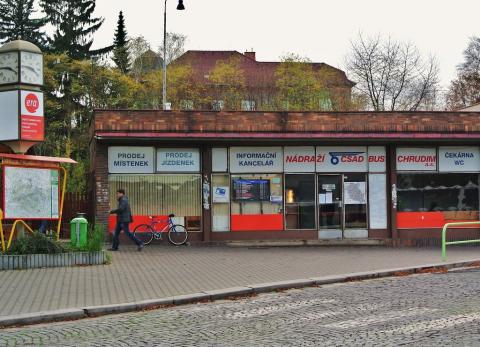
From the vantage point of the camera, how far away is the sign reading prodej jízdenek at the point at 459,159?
2255cm

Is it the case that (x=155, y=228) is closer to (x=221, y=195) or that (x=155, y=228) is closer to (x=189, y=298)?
(x=221, y=195)

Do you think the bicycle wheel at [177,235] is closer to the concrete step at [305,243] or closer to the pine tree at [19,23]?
the concrete step at [305,243]

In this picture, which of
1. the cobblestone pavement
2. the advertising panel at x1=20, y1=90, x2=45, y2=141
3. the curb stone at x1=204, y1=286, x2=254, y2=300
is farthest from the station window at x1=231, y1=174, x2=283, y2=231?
the cobblestone pavement

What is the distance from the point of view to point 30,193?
50.6 feet

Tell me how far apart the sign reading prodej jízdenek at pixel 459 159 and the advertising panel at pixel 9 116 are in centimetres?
1435

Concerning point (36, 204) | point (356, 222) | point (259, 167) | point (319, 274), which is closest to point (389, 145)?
point (356, 222)

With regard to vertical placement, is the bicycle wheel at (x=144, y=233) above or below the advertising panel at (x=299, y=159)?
below

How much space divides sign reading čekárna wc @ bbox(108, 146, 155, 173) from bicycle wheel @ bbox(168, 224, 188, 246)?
206cm

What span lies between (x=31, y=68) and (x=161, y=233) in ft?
24.6

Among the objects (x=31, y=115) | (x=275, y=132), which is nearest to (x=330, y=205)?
(x=275, y=132)

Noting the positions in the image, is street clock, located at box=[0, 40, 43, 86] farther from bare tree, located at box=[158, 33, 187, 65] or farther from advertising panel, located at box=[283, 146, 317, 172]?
bare tree, located at box=[158, 33, 187, 65]

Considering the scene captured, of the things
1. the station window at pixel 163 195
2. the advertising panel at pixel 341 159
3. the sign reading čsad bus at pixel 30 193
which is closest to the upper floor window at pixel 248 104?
the advertising panel at pixel 341 159

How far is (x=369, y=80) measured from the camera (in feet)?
153

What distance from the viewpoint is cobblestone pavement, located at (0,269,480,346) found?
303 inches
